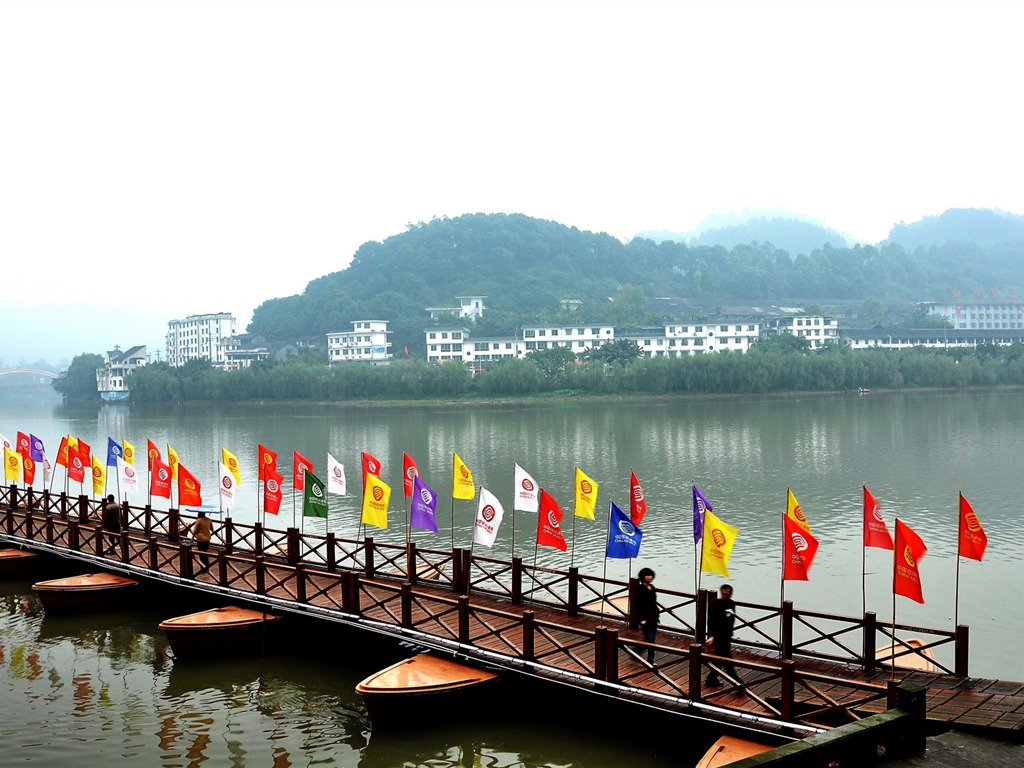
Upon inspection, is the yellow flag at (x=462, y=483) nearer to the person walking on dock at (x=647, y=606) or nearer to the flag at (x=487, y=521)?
the flag at (x=487, y=521)

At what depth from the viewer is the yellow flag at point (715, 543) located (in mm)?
12844

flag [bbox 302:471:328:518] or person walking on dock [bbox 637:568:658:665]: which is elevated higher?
flag [bbox 302:471:328:518]

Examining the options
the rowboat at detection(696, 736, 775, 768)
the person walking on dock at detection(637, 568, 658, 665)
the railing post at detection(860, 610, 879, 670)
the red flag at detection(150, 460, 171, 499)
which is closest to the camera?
the rowboat at detection(696, 736, 775, 768)

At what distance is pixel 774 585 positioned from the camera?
21.8 m

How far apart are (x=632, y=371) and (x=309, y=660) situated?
275 ft

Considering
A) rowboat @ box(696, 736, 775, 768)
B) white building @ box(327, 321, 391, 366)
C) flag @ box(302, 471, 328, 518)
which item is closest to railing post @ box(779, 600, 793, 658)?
rowboat @ box(696, 736, 775, 768)

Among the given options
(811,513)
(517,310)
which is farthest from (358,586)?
(517,310)

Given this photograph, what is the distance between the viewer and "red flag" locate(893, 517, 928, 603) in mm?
11734

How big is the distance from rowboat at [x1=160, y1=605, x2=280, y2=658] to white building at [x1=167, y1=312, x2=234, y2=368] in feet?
462

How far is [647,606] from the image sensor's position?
1292 cm

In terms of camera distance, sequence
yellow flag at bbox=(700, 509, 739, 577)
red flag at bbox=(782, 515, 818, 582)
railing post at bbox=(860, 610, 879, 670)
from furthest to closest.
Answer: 1. yellow flag at bbox=(700, 509, 739, 577)
2. red flag at bbox=(782, 515, 818, 582)
3. railing post at bbox=(860, 610, 879, 670)

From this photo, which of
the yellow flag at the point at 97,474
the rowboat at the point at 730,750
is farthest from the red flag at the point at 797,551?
the yellow flag at the point at 97,474

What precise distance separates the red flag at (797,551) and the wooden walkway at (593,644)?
0.63 meters

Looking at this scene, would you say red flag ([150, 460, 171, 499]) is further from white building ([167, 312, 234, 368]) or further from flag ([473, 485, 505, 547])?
white building ([167, 312, 234, 368])
